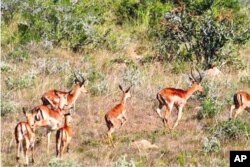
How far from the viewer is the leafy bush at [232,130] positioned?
10320mm

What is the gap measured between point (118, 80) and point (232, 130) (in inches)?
180

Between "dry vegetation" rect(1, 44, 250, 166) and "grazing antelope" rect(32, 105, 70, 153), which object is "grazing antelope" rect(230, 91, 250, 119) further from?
"grazing antelope" rect(32, 105, 70, 153)

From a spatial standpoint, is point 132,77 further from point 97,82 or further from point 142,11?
point 142,11

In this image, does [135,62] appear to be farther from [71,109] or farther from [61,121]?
[61,121]

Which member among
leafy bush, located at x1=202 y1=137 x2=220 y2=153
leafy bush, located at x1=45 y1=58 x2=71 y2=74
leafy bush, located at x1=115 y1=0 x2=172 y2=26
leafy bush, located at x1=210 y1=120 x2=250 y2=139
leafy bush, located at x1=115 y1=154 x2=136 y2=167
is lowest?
leafy bush, located at x1=115 y1=154 x2=136 y2=167

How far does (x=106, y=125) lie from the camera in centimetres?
1120

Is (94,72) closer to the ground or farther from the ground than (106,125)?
farther from the ground

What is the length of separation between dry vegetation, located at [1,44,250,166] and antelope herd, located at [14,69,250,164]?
235mm

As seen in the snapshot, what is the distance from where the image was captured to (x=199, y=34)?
1686 centimetres

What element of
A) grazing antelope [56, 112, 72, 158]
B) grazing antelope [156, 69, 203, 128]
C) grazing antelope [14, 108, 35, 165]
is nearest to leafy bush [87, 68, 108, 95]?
grazing antelope [156, 69, 203, 128]

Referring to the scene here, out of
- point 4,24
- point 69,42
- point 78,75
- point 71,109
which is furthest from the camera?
point 4,24

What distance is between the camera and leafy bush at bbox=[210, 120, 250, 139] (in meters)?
10.3

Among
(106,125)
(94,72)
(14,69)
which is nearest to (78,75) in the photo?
(94,72)

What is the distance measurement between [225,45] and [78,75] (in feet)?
14.9
